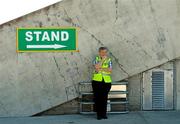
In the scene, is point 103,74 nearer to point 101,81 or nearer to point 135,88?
point 101,81

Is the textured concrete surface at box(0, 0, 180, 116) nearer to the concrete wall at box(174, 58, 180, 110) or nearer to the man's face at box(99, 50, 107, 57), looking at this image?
the concrete wall at box(174, 58, 180, 110)

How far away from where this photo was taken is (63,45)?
363 inches

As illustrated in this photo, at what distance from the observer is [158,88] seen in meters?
9.69

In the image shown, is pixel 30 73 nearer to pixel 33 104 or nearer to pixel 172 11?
pixel 33 104

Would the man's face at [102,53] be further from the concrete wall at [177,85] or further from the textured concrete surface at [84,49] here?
the concrete wall at [177,85]

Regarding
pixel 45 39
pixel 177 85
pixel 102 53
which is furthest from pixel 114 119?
pixel 45 39

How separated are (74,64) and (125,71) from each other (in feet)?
3.85

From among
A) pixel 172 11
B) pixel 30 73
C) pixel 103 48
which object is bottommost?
pixel 30 73

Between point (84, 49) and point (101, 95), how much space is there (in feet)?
3.75

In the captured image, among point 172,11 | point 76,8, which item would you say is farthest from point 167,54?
point 76,8

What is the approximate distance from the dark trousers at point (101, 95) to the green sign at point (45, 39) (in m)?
1.07

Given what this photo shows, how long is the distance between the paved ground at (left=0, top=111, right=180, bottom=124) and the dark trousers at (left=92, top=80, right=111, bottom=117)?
215mm

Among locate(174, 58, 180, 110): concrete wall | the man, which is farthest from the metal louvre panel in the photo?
the man

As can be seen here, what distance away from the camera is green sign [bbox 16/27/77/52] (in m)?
9.12
